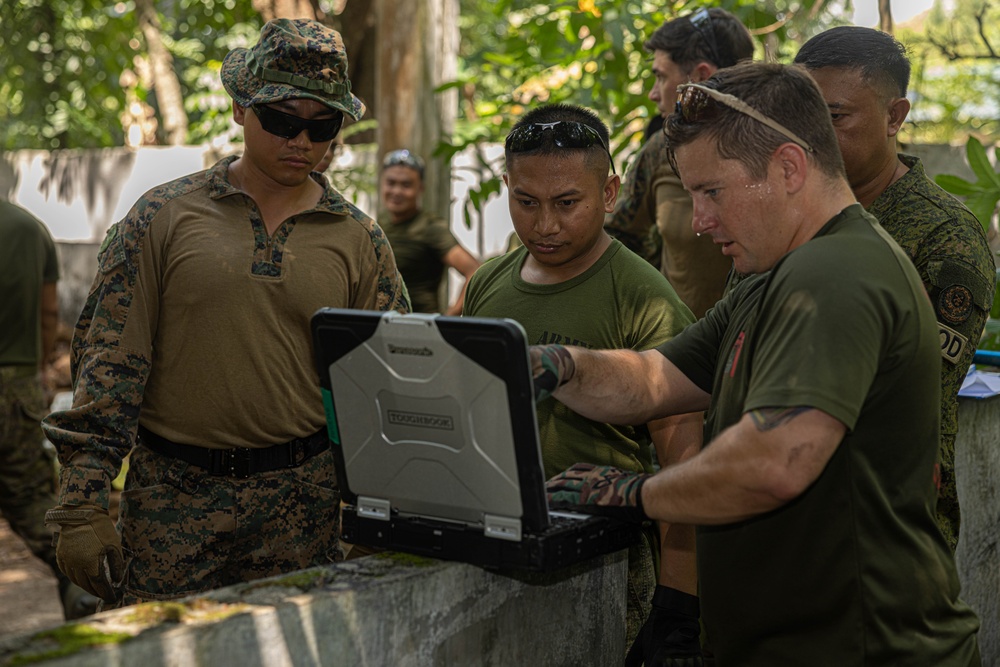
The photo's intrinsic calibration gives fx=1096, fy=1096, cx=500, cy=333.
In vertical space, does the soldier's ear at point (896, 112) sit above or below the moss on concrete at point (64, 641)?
above

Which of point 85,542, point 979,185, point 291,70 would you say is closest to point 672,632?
point 85,542

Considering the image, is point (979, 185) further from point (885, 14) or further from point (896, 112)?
point (896, 112)

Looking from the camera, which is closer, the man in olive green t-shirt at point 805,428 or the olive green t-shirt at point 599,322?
the man in olive green t-shirt at point 805,428

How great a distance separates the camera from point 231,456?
9.87 feet

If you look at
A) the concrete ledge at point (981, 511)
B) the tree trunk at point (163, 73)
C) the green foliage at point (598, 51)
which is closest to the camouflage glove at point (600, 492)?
the concrete ledge at point (981, 511)

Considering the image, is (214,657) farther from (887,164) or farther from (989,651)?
(989,651)

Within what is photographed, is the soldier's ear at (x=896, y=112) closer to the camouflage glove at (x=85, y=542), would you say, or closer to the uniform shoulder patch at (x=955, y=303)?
the uniform shoulder patch at (x=955, y=303)

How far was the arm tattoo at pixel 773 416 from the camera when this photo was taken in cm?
182

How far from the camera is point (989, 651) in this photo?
4.12 metres

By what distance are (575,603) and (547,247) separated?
0.95 meters

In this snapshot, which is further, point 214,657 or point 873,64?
point 873,64

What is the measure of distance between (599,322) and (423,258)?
370 cm

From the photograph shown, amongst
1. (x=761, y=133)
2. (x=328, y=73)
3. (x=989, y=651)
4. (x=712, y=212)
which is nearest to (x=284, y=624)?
(x=712, y=212)

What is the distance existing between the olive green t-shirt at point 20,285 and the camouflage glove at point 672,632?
4.19 m
